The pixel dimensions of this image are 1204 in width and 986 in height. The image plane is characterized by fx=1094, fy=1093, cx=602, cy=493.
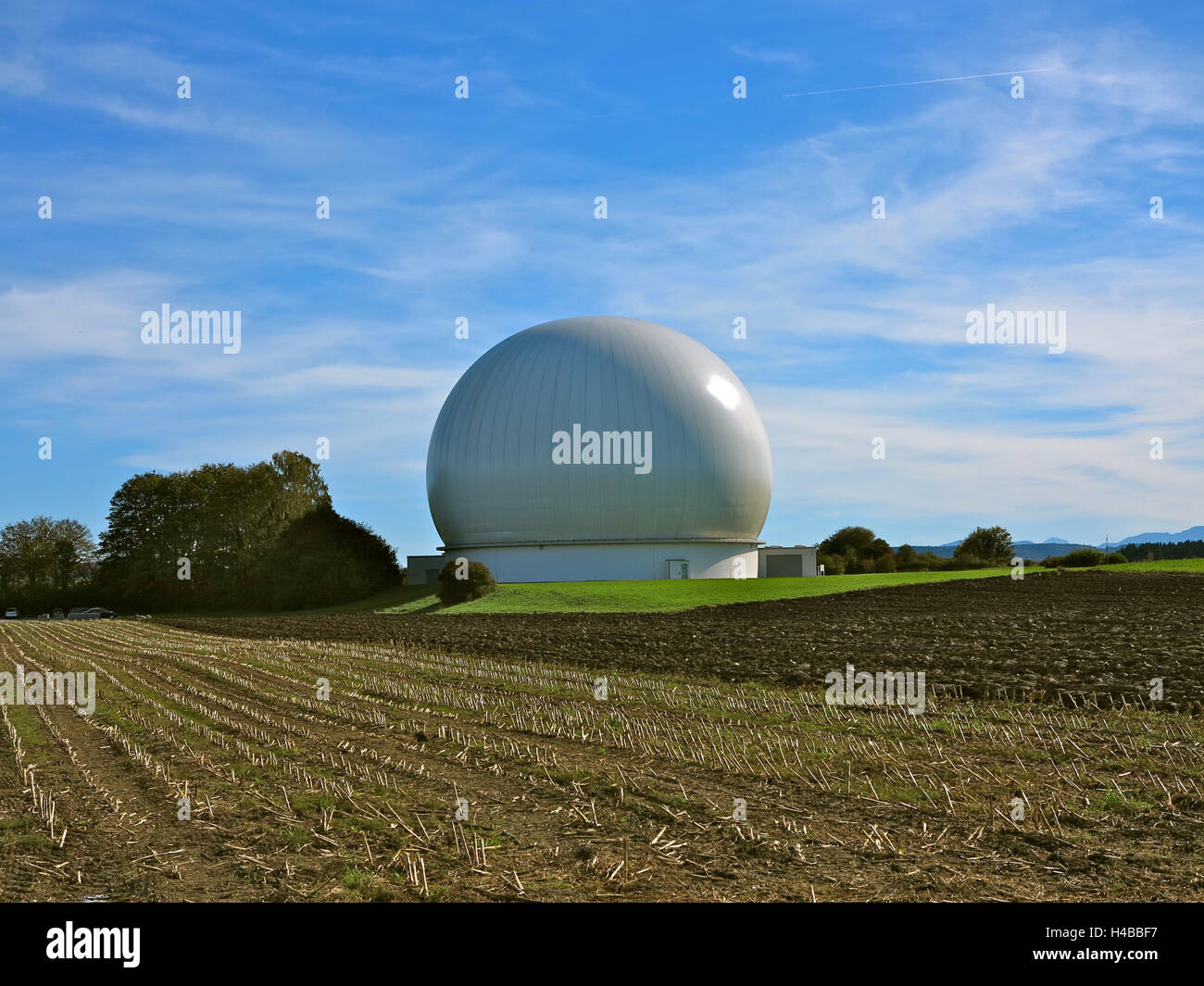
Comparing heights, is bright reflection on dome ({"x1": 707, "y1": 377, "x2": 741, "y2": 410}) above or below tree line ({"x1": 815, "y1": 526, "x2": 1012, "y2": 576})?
above

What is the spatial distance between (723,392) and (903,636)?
122 feet

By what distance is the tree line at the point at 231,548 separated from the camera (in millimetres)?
60906

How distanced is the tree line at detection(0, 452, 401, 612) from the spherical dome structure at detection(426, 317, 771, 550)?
268 inches

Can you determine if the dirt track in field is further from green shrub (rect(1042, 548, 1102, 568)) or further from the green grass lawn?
green shrub (rect(1042, 548, 1102, 568))

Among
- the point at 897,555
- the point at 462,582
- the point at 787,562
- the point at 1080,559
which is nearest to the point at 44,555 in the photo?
the point at 462,582

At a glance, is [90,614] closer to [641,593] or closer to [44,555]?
[44,555]

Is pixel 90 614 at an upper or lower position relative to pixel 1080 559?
lower

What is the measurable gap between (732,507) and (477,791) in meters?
52.5

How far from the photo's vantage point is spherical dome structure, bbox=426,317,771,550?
58.0m

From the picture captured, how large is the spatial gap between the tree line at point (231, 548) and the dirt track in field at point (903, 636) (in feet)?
46.1

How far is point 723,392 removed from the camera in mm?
62750

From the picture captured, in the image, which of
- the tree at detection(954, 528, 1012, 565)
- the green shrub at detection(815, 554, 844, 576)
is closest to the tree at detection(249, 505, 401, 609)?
the green shrub at detection(815, 554, 844, 576)
